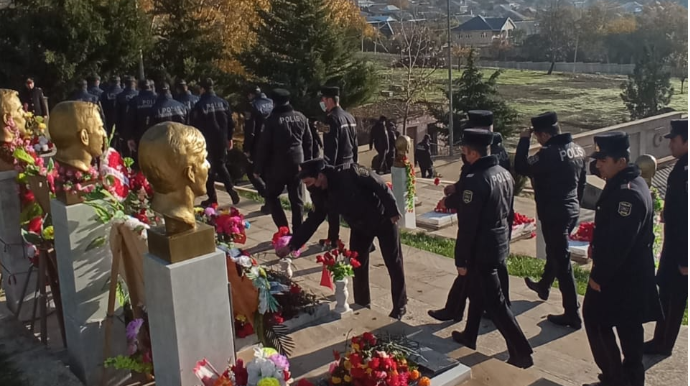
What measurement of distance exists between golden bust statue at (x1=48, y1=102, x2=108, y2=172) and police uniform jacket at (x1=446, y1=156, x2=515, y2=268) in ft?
9.14

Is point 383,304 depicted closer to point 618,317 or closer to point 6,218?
point 618,317

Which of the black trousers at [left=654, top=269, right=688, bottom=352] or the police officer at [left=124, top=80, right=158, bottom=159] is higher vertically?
the police officer at [left=124, top=80, right=158, bottom=159]

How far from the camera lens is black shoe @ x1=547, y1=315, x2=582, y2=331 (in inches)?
256

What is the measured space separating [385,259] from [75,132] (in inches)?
116

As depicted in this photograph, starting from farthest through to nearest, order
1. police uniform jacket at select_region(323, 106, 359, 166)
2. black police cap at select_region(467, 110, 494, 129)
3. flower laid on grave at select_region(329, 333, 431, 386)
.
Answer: police uniform jacket at select_region(323, 106, 359, 166) < black police cap at select_region(467, 110, 494, 129) < flower laid on grave at select_region(329, 333, 431, 386)

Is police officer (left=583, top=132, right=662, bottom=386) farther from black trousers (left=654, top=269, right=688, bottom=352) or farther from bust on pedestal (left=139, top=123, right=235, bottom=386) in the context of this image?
bust on pedestal (left=139, top=123, right=235, bottom=386)

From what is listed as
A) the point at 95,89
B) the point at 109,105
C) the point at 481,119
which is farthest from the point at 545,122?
the point at 95,89

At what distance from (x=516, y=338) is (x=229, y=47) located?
2187cm

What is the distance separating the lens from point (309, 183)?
240 inches

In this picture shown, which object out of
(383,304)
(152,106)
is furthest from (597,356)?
(152,106)

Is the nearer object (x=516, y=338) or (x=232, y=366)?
(x=232, y=366)

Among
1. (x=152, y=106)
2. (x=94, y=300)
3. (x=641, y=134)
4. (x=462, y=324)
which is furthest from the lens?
(x=641, y=134)

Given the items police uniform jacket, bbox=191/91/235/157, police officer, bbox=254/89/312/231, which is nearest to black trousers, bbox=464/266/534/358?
police officer, bbox=254/89/312/231

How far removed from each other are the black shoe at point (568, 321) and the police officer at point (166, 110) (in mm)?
6049
